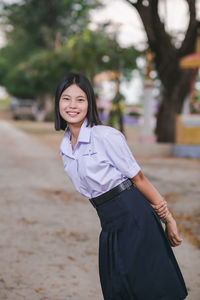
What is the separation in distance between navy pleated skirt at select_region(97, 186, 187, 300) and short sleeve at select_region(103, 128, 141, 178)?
0.12m

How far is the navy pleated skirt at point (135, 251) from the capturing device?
249 cm

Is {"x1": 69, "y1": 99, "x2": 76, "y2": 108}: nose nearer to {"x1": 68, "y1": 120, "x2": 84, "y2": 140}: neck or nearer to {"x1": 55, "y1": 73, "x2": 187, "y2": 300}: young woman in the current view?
{"x1": 55, "y1": 73, "x2": 187, "y2": 300}: young woman

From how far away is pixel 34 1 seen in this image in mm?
41562

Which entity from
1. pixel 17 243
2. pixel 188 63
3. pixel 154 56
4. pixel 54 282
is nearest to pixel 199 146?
pixel 188 63

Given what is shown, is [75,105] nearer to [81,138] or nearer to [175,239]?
[81,138]

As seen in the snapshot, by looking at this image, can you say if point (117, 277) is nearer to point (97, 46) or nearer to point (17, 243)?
point (17, 243)

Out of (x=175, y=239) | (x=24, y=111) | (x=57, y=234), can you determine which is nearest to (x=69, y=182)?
(x=57, y=234)

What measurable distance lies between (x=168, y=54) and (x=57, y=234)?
12.4 m

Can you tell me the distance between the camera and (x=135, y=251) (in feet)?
8.19

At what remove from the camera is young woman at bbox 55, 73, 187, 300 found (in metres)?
2.44

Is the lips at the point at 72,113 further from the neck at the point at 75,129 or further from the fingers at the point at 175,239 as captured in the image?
the fingers at the point at 175,239

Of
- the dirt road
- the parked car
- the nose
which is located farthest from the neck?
the parked car

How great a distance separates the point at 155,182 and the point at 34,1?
35.2 m

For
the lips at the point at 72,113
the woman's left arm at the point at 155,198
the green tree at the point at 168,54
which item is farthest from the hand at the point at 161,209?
the green tree at the point at 168,54
